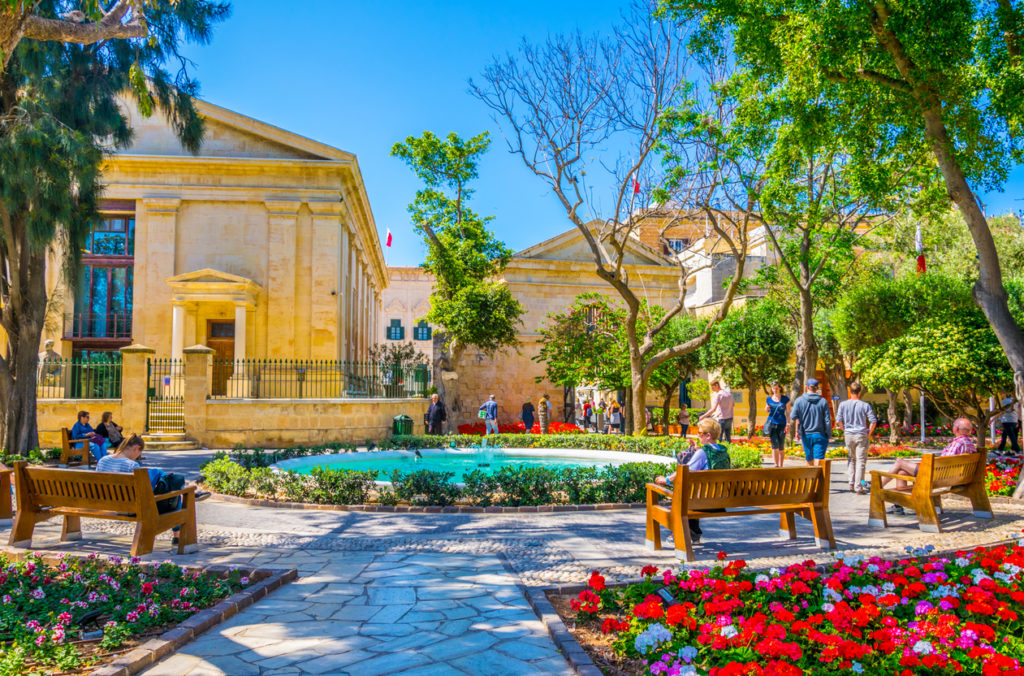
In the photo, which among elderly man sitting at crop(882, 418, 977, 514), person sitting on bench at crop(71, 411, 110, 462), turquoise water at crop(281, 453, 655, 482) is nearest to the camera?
elderly man sitting at crop(882, 418, 977, 514)

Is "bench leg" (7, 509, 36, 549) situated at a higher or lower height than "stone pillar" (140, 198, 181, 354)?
lower

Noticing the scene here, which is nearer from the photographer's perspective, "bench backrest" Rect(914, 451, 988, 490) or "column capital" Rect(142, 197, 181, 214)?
"bench backrest" Rect(914, 451, 988, 490)

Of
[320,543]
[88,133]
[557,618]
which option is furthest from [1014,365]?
[88,133]

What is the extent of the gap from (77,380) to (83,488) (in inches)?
574

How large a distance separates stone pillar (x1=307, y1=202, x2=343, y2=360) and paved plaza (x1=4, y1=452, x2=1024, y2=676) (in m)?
16.6

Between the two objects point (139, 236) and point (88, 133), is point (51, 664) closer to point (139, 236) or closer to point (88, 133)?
point (88, 133)

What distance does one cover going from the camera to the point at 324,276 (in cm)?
2627

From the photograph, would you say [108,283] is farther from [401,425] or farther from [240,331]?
[401,425]

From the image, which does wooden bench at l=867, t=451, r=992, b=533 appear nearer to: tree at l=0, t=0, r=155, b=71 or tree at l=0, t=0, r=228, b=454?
tree at l=0, t=0, r=155, b=71

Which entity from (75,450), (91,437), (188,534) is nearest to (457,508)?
(188,534)

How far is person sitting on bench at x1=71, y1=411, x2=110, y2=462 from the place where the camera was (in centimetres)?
1324

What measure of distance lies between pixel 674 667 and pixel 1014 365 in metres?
8.93

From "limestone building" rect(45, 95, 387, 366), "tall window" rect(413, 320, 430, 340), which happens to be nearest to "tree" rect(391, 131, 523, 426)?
"limestone building" rect(45, 95, 387, 366)

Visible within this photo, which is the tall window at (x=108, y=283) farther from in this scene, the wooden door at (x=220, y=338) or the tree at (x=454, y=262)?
the tree at (x=454, y=262)
